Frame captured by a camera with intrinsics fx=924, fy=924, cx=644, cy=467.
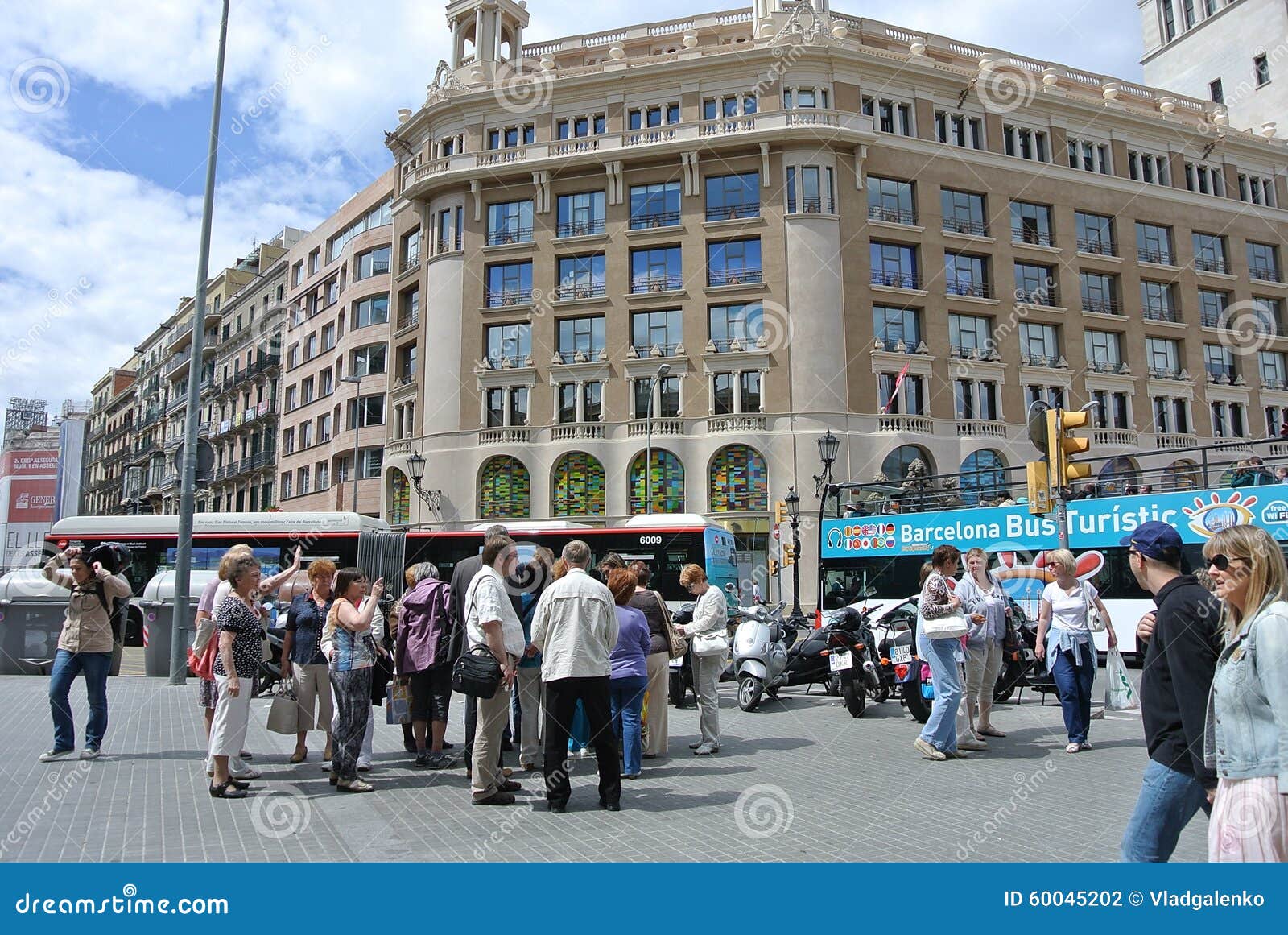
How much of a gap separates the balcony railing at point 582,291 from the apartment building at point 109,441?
5987cm

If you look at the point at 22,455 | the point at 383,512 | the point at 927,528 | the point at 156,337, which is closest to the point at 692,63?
the point at 383,512

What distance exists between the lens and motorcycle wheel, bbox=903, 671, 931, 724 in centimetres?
1043

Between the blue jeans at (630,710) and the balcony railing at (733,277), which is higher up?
the balcony railing at (733,277)

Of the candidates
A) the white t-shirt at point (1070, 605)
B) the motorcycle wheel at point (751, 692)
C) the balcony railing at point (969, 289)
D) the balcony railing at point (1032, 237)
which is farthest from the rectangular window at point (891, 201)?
the white t-shirt at point (1070, 605)

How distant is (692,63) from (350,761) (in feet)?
126

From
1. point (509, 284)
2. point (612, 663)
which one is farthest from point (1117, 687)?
point (509, 284)

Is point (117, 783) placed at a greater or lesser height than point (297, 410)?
lesser

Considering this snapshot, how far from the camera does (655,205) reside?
40312 mm

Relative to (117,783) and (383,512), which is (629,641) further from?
(383,512)

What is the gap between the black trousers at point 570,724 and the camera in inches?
255

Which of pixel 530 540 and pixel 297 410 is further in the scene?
pixel 297 410

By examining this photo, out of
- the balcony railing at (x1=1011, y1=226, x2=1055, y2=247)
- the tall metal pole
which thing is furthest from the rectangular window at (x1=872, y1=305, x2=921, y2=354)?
the tall metal pole

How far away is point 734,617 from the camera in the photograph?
1439 cm

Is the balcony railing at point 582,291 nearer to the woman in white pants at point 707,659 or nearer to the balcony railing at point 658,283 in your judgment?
the balcony railing at point 658,283
